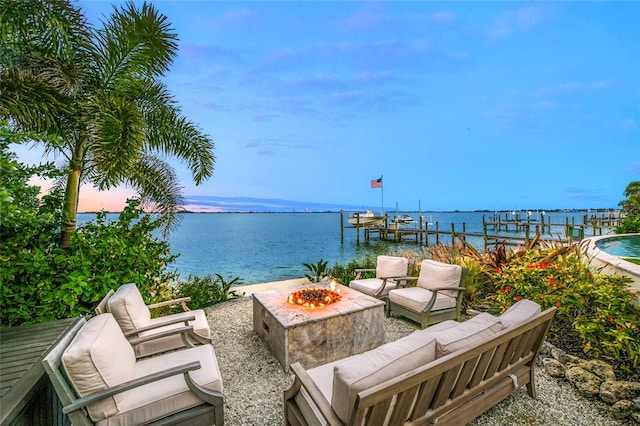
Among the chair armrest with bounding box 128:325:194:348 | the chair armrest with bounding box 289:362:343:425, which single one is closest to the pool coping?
the chair armrest with bounding box 289:362:343:425

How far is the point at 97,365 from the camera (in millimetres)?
1674

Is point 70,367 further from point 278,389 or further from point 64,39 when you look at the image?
point 64,39

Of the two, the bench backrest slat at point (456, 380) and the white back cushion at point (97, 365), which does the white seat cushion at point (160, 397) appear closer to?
the white back cushion at point (97, 365)

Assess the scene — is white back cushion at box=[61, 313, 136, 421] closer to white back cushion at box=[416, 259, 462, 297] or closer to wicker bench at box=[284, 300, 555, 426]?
wicker bench at box=[284, 300, 555, 426]

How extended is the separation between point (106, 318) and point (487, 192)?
3036 inches

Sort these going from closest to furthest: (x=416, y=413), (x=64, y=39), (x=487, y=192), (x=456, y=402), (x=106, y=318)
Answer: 1. (x=416, y=413)
2. (x=456, y=402)
3. (x=106, y=318)
4. (x=64, y=39)
5. (x=487, y=192)

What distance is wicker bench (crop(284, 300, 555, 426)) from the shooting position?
1376 mm

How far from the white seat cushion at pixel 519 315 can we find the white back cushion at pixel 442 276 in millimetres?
1853

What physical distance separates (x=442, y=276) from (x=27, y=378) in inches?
177

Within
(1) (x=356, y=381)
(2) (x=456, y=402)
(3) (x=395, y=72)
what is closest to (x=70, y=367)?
(1) (x=356, y=381)

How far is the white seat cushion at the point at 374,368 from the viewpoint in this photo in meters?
1.37

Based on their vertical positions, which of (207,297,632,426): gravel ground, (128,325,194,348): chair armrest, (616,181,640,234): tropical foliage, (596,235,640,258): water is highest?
(616,181,640,234): tropical foliage

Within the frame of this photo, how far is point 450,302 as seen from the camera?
422 cm

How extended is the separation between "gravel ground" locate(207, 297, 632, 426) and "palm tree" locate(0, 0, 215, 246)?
2.69 meters
